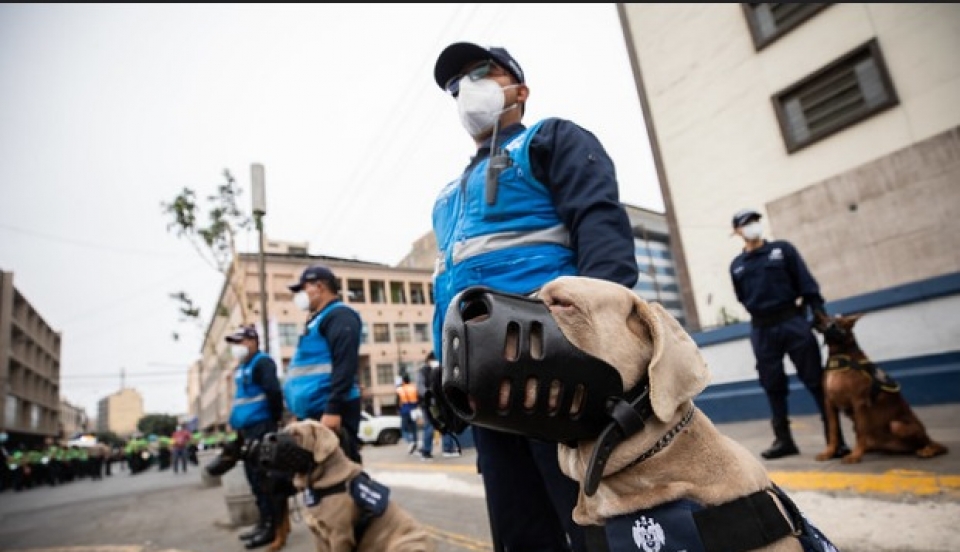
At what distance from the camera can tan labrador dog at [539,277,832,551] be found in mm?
1060

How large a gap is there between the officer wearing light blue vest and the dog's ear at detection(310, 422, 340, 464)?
9 centimetres

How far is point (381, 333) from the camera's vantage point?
45.2 m

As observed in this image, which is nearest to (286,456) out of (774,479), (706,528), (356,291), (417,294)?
(706,528)

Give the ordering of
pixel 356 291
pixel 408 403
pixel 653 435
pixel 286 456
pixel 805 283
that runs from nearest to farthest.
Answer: pixel 653 435 < pixel 286 456 < pixel 805 283 < pixel 408 403 < pixel 356 291

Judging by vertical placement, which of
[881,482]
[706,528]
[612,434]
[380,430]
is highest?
[612,434]

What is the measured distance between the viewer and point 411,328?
4716 centimetres

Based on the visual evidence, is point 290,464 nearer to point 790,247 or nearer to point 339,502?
point 339,502

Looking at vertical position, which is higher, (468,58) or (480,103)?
(468,58)

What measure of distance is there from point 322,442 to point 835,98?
36.3 ft

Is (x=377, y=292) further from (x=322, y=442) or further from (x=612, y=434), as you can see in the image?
(x=612, y=434)

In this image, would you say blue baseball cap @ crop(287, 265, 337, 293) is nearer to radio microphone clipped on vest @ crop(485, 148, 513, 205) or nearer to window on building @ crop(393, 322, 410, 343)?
radio microphone clipped on vest @ crop(485, 148, 513, 205)

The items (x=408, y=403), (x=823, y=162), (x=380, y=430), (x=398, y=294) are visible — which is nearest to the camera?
(x=823, y=162)

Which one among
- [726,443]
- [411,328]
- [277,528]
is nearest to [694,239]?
[277,528]

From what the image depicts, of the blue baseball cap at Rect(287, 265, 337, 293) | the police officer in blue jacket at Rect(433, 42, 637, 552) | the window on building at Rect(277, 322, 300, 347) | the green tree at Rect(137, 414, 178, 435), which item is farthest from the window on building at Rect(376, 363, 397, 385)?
the green tree at Rect(137, 414, 178, 435)
